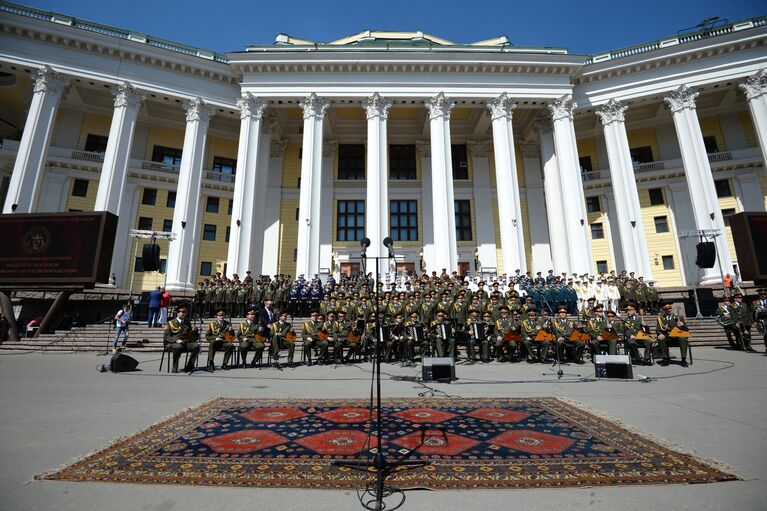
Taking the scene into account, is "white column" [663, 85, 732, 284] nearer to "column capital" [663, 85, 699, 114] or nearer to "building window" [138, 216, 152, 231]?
"column capital" [663, 85, 699, 114]

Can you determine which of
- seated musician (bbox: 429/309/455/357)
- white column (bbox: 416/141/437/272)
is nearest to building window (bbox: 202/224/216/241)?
white column (bbox: 416/141/437/272)

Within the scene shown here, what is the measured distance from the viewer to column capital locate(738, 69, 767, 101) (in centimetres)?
2311

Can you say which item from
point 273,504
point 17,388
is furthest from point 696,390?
point 17,388

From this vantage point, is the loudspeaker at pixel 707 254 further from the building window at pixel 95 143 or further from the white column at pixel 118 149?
the building window at pixel 95 143

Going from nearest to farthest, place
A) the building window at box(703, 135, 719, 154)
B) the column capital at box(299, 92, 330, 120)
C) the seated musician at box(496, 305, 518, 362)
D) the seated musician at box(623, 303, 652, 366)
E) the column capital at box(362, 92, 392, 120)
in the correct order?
the seated musician at box(623, 303, 652, 366), the seated musician at box(496, 305, 518, 362), the column capital at box(299, 92, 330, 120), the column capital at box(362, 92, 392, 120), the building window at box(703, 135, 719, 154)

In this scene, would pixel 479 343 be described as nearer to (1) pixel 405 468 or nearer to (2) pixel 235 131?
(1) pixel 405 468

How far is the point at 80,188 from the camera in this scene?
86.7ft

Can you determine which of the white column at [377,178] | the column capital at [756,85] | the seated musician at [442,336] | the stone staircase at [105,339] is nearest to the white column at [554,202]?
the stone staircase at [105,339]

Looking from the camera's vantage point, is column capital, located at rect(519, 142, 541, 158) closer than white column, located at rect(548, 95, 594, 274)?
No

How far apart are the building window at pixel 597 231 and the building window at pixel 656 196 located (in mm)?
4191

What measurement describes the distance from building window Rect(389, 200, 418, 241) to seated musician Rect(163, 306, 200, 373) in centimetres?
1913

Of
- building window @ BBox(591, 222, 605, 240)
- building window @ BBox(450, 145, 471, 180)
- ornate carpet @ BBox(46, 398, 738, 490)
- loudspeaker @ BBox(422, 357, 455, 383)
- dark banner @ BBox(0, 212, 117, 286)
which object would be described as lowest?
ornate carpet @ BBox(46, 398, 738, 490)

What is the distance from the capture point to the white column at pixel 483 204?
27688 mm

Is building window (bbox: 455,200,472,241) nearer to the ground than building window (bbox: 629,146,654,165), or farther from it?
nearer to the ground
